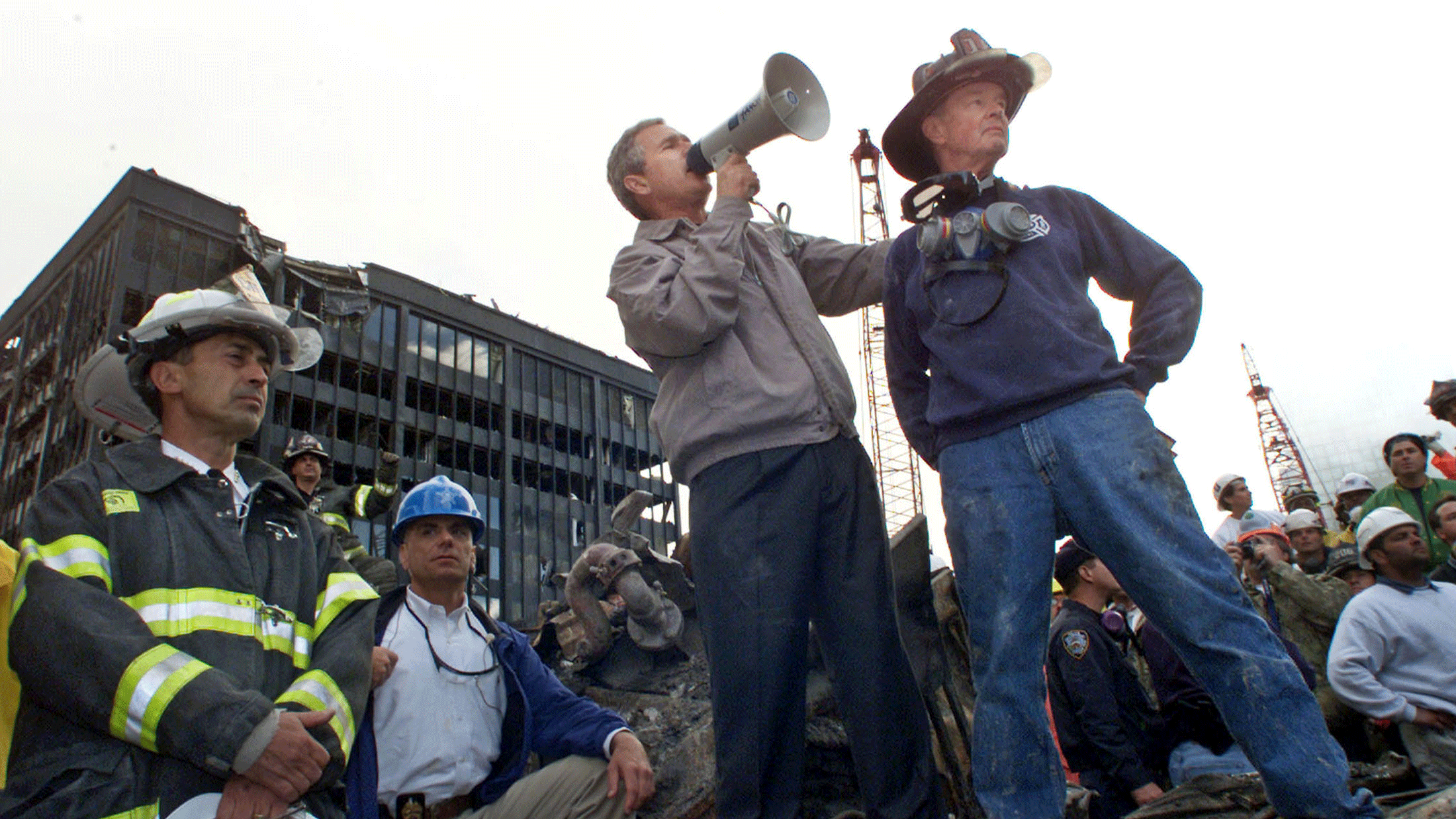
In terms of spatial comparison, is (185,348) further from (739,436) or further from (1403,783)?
(1403,783)

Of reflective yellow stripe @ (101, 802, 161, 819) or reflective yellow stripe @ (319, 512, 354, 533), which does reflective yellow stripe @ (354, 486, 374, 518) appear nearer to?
reflective yellow stripe @ (319, 512, 354, 533)

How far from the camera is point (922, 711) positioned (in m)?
2.39

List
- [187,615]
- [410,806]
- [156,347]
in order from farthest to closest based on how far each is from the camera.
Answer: [410,806], [156,347], [187,615]

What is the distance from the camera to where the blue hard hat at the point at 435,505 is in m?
4.25

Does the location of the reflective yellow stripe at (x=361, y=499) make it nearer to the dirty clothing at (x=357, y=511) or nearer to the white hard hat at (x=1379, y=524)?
the dirty clothing at (x=357, y=511)

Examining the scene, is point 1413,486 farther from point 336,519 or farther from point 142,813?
point 336,519

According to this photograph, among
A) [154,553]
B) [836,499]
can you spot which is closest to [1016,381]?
[836,499]

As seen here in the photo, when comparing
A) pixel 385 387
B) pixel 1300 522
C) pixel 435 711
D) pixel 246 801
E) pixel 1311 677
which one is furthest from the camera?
pixel 385 387

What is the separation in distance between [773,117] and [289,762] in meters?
2.23

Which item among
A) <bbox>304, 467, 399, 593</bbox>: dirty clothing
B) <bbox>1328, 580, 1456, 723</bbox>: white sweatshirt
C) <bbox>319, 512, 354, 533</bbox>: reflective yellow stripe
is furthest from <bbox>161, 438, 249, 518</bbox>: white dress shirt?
<bbox>1328, 580, 1456, 723</bbox>: white sweatshirt

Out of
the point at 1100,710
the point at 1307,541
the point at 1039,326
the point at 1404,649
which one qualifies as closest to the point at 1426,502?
the point at 1307,541

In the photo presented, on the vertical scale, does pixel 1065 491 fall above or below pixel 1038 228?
below

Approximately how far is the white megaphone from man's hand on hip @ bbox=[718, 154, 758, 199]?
0.14 ft

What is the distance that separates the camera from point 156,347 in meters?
2.74
